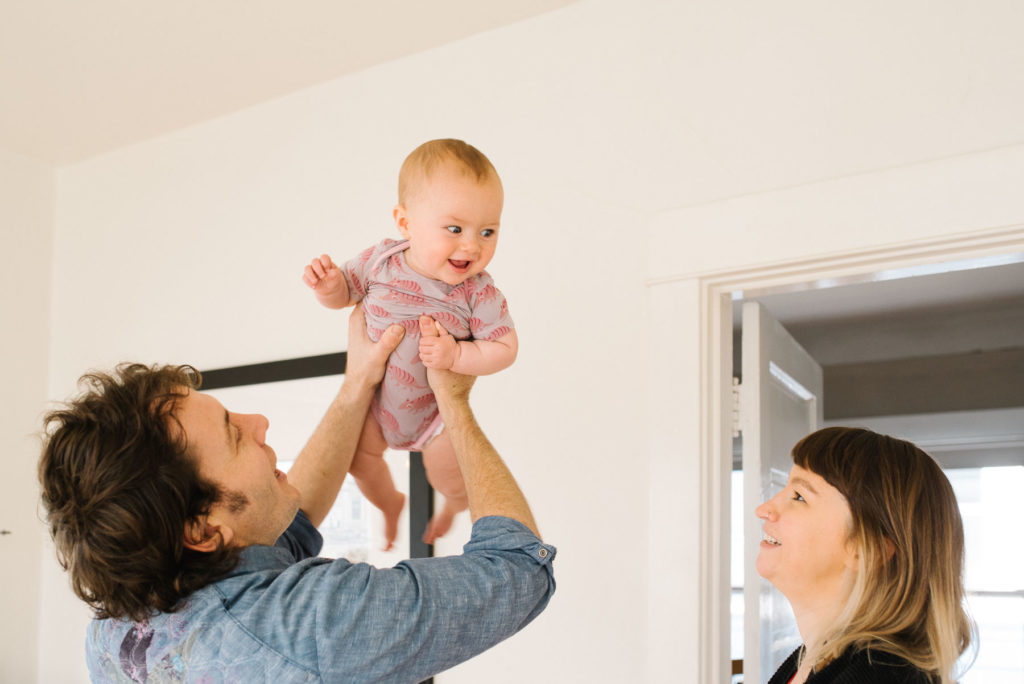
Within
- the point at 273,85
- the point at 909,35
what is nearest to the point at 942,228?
the point at 909,35

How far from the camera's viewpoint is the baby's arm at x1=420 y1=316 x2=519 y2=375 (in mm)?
1178

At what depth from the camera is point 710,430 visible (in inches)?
72.1

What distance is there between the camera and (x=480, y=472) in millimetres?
1150

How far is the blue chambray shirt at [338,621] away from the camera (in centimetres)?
96

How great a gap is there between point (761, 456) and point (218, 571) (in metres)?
1.29

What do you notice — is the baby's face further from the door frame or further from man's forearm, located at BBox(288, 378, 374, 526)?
the door frame

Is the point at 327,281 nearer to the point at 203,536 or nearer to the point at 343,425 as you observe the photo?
the point at 343,425

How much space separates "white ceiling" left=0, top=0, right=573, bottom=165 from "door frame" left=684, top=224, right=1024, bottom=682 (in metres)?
0.77

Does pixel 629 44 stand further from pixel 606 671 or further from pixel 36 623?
pixel 36 623

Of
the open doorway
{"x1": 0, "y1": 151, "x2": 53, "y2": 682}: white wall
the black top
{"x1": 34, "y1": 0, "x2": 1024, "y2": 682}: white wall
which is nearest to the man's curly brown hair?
the black top

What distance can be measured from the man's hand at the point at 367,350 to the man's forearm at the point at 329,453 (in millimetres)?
23

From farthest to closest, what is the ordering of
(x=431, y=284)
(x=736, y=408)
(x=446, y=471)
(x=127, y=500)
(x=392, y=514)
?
1. (x=736, y=408)
2. (x=392, y=514)
3. (x=446, y=471)
4. (x=431, y=284)
5. (x=127, y=500)

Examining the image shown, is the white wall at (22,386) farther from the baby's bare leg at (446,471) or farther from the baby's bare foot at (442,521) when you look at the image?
the baby's bare leg at (446,471)

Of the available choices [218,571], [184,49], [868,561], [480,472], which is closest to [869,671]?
[868,561]
